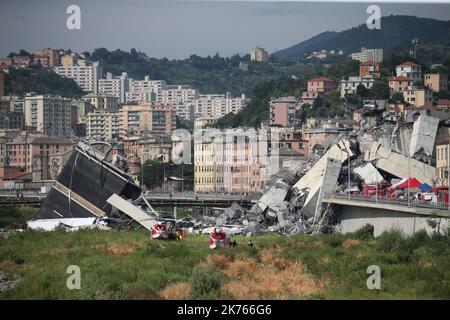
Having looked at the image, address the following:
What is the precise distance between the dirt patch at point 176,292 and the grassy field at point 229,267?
0.9 inches

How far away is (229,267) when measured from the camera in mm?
31844

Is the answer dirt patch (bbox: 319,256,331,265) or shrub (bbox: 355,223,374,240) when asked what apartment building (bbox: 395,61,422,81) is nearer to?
shrub (bbox: 355,223,374,240)

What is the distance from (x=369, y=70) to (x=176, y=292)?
11711 centimetres

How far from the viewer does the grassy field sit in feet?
90.5

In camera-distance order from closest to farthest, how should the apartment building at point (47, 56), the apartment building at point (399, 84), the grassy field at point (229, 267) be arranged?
1. the grassy field at point (229, 267)
2. the apartment building at point (399, 84)
3. the apartment building at point (47, 56)

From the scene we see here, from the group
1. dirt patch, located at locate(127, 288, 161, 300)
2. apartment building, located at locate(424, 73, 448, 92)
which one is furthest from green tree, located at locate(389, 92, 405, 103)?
dirt patch, located at locate(127, 288, 161, 300)

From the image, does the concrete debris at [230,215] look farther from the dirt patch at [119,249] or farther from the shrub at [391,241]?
the dirt patch at [119,249]

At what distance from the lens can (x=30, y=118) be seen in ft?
517

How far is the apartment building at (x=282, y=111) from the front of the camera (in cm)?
13100

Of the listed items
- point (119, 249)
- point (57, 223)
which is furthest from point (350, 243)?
point (57, 223)

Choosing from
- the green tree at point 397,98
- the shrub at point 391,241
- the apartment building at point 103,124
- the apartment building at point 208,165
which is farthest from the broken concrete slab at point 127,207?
the apartment building at point 103,124

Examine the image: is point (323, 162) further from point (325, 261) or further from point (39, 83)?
point (39, 83)
